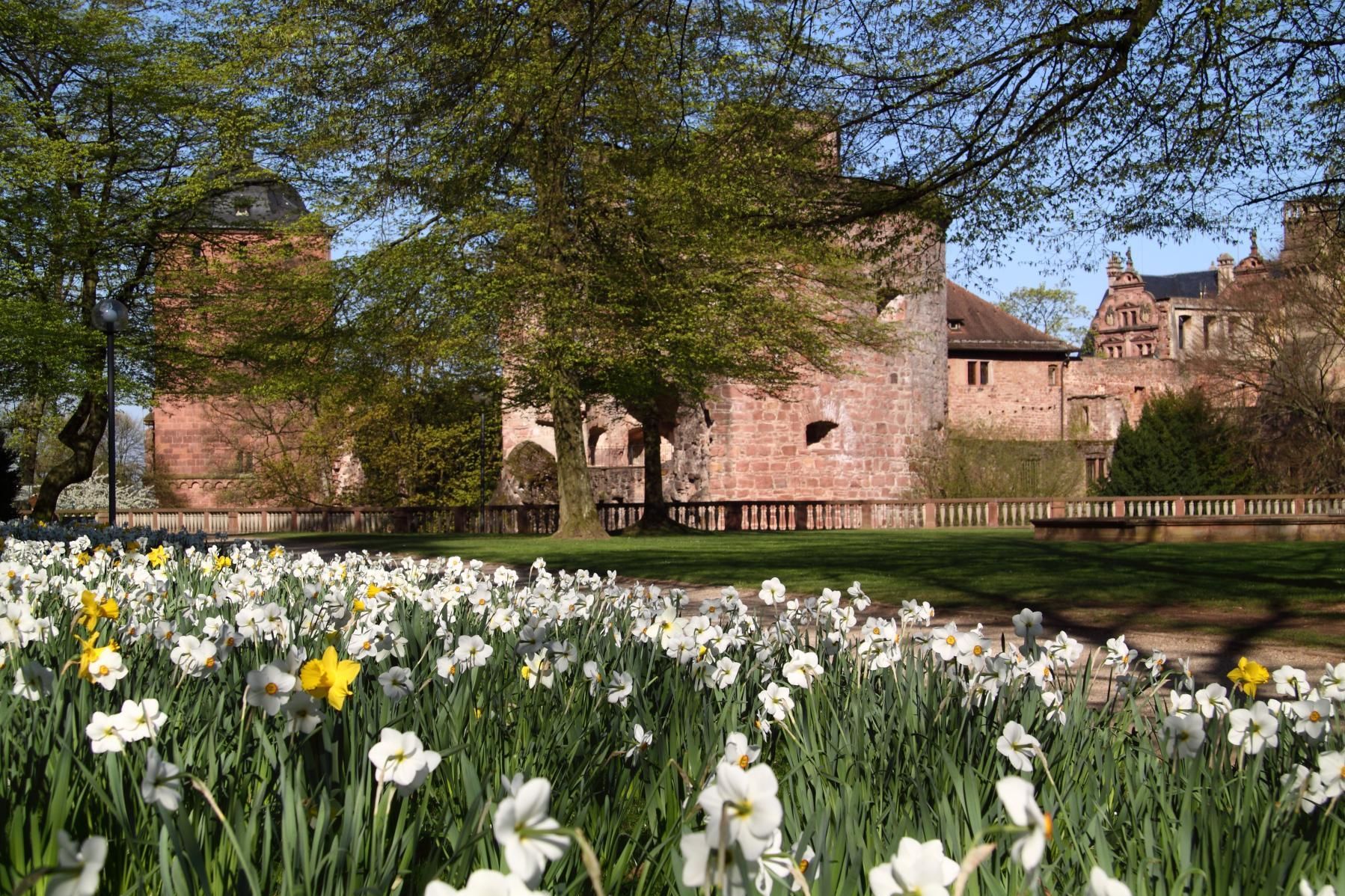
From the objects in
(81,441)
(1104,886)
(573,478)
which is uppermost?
(81,441)

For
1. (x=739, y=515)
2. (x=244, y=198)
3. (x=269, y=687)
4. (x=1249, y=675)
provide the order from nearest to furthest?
(x=269, y=687), (x=1249, y=675), (x=244, y=198), (x=739, y=515)

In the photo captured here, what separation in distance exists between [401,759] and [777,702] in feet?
4.01

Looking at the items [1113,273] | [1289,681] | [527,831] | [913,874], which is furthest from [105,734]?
[1113,273]

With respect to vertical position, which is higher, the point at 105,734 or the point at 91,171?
the point at 91,171

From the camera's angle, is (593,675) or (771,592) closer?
(593,675)

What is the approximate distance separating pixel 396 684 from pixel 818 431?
2657 centimetres

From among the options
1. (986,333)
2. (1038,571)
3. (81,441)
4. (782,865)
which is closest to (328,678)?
(782,865)

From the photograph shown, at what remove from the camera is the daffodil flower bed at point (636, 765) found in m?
1.72

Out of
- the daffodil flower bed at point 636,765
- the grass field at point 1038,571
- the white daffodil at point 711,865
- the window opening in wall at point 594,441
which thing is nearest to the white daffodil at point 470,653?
the daffodil flower bed at point 636,765

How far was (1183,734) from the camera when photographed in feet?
8.20

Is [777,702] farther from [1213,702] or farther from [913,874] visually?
[913,874]

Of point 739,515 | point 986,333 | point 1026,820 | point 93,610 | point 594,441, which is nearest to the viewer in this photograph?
point 1026,820

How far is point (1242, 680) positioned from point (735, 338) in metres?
16.0

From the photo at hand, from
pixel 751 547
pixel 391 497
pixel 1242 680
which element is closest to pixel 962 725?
pixel 1242 680
